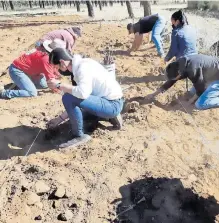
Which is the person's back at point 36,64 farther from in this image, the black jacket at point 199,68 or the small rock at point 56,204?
the small rock at point 56,204

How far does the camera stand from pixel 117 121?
4.55 m

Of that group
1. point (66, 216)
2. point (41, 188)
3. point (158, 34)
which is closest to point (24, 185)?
point (41, 188)

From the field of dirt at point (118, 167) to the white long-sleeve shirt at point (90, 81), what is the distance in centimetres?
63

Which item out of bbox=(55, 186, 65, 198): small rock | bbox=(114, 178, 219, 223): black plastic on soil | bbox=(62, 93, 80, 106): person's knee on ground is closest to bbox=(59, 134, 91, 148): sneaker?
bbox=(62, 93, 80, 106): person's knee on ground

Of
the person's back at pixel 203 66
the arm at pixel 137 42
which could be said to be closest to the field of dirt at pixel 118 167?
the person's back at pixel 203 66

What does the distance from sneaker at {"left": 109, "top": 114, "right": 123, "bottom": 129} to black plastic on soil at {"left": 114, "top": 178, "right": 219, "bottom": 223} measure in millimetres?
1035

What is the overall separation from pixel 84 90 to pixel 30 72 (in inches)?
80.4

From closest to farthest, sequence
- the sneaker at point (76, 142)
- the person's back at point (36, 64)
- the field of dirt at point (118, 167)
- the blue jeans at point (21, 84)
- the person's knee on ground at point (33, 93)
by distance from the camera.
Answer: the field of dirt at point (118, 167) < the sneaker at point (76, 142) < the person's back at point (36, 64) < the blue jeans at point (21, 84) < the person's knee on ground at point (33, 93)

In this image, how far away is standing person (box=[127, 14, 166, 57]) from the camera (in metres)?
7.44

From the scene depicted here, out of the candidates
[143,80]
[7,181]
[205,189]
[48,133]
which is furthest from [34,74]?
[205,189]

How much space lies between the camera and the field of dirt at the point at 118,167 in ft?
11.2

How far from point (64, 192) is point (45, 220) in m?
0.32

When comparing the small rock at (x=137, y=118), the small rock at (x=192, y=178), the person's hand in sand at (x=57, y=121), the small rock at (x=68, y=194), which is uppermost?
the person's hand in sand at (x=57, y=121)

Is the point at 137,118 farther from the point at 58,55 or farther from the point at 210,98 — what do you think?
the point at 58,55
